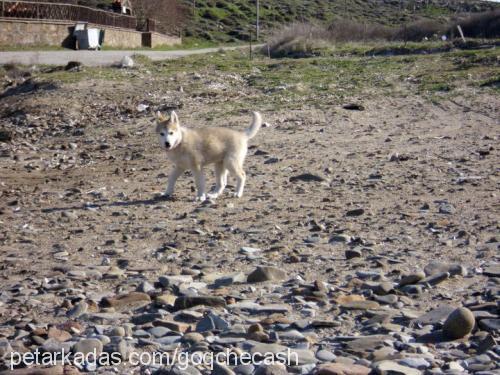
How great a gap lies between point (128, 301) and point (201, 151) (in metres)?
4.03

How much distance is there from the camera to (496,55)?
20.6 metres

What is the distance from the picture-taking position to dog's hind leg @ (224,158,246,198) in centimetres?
943

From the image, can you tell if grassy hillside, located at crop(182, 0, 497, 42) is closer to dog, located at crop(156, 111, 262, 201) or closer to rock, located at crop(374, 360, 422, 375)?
dog, located at crop(156, 111, 262, 201)

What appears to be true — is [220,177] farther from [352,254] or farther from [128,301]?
[128,301]

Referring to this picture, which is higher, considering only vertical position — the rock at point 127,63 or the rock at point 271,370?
the rock at point 127,63

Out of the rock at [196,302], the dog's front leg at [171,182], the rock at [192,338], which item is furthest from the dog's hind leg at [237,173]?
the rock at [192,338]

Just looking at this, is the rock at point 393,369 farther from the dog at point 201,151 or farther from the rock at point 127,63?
the rock at point 127,63

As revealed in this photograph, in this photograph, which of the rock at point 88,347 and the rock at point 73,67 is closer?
the rock at point 88,347

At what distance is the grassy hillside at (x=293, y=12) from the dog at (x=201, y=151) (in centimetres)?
5069

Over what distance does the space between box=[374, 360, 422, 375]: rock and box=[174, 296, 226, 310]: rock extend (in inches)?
56.3

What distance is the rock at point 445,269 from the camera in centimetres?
609

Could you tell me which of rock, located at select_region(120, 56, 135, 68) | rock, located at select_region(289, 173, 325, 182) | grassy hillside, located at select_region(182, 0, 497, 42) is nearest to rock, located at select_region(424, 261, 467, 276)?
rock, located at select_region(289, 173, 325, 182)

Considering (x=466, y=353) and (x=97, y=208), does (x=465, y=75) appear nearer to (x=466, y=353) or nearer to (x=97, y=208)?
(x=97, y=208)

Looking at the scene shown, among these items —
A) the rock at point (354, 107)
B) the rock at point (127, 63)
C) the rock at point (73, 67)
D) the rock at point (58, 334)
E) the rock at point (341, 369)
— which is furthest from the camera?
the rock at point (127, 63)
